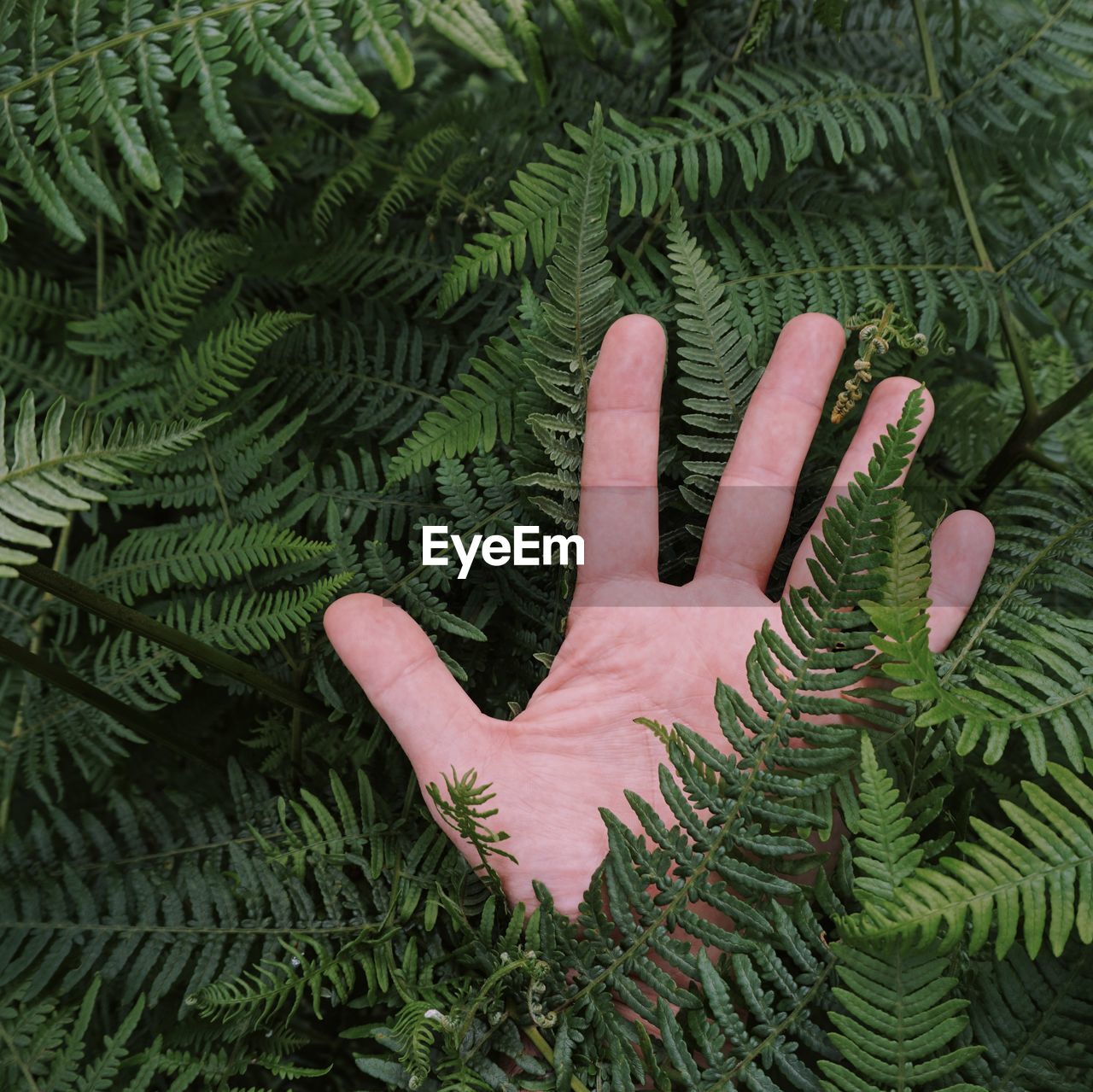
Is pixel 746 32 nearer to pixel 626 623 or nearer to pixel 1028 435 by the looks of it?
pixel 1028 435

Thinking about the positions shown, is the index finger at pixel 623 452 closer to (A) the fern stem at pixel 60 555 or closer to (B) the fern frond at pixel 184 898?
(B) the fern frond at pixel 184 898

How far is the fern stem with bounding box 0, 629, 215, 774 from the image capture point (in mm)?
1168

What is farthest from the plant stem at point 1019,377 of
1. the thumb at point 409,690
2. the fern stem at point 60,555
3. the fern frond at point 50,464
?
the fern stem at point 60,555

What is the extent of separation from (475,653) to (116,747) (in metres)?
0.62

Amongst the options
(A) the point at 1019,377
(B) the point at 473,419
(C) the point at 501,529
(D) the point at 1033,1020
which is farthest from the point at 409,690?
(A) the point at 1019,377

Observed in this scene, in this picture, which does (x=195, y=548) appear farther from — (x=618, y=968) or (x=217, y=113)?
(x=618, y=968)

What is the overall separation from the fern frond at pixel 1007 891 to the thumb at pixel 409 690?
0.59 m

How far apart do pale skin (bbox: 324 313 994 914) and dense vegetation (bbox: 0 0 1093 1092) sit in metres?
0.06

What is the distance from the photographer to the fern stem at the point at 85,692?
1168mm

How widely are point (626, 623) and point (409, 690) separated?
1.18 ft

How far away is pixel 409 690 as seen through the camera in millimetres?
1318

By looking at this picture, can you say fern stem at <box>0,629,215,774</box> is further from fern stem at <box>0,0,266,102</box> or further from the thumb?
fern stem at <box>0,0,266,102</box>

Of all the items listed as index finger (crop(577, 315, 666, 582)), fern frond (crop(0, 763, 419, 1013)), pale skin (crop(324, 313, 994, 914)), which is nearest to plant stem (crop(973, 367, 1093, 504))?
pale skin (crop(324, 313, 994, 914))

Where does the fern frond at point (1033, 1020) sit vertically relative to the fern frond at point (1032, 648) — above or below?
below
